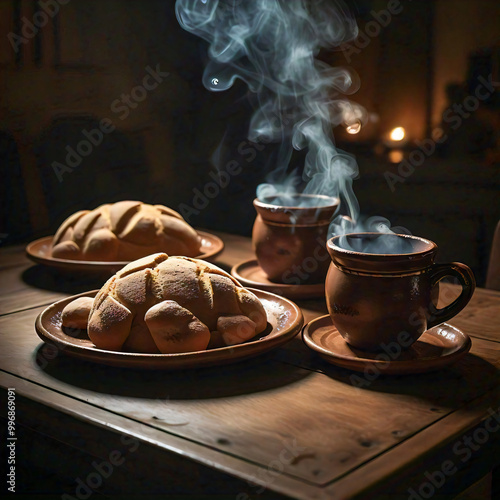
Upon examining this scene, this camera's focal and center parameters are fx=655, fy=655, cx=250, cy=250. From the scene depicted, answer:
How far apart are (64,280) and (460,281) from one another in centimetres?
101

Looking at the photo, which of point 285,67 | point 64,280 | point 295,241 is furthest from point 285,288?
point 285,67

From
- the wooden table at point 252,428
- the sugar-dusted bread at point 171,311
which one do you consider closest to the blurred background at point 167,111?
the wooden table at point 252,428

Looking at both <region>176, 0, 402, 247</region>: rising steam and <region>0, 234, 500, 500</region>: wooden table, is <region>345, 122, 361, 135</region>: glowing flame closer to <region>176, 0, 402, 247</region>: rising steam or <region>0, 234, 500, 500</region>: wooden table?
<region>176, 0, 402, 247</region>: rising steam

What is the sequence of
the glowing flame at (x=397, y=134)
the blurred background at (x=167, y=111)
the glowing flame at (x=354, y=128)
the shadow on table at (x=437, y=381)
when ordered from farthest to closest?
the glowing flame at (x=354, y=128) < the glowing flame at (x=397, y=134) < the blurred background at (x=167, y=111) < the shadow on table at (x=437, y=381)

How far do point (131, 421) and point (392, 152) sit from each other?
1.69m

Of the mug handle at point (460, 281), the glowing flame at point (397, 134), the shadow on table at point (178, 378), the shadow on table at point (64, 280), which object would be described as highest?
the glowing flame at point (397, 134)

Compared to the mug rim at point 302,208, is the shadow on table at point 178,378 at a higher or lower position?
lower

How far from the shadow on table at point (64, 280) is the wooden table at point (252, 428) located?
414mm

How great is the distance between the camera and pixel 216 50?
287 cm

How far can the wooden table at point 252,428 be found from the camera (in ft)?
2.52

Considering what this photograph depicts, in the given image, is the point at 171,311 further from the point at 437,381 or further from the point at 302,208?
the point at 302,208

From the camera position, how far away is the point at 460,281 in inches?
41.8

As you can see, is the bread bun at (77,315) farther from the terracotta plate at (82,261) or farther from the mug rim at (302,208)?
the mug rim at (302,208)

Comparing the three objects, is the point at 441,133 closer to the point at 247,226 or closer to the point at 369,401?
the point at 247,226
